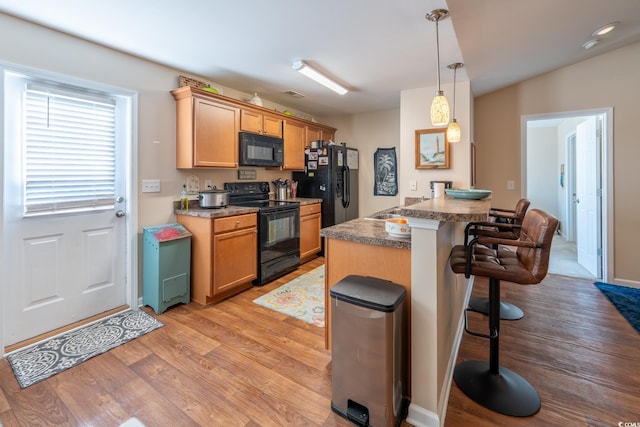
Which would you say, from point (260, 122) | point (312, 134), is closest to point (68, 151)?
point (260, 122)

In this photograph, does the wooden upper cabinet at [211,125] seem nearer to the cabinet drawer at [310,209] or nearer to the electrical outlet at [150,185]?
the electrical outlet at [150,185]

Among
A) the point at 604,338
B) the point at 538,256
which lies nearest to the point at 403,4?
the point at 538,256

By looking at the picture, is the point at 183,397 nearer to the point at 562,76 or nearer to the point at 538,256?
the point at 538,256

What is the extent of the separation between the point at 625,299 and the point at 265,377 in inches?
144

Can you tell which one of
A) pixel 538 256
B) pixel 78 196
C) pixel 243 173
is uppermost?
pixel 243 173

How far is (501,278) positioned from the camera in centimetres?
154

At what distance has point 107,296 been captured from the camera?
2682 millimetres

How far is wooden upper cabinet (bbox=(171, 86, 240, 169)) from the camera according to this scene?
115 inches

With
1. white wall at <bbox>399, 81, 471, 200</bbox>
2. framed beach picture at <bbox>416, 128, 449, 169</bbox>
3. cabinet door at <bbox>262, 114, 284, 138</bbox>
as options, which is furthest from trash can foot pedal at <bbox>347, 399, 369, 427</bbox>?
cabinet door at <bbox>262, 114, 284, 138</bbox>

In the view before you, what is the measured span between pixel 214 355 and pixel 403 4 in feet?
9.12

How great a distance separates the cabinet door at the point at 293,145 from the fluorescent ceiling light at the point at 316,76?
3.11ft

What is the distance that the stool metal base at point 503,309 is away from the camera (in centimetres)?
263

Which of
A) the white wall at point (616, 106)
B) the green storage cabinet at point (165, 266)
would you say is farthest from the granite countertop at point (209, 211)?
the white wall at point (616, 106)

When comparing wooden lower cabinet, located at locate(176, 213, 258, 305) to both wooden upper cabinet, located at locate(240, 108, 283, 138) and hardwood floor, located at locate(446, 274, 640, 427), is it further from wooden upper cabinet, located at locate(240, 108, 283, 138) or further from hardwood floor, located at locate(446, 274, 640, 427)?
hardwood floor, located at locate(446, 274, 640, 427)
